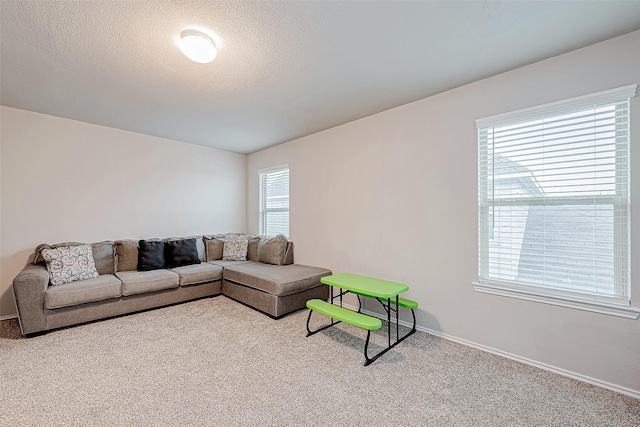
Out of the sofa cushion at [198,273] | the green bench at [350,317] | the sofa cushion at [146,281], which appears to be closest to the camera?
the green bench at [350,317]

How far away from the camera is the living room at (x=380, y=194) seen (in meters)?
2.10

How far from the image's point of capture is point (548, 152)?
226cm

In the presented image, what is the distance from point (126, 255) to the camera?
153 inches

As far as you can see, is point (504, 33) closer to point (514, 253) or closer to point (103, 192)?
point (514, 253)

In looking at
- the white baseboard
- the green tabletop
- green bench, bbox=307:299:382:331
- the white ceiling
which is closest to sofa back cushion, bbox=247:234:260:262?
the green tabletop

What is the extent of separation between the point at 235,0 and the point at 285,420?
258 centimetres

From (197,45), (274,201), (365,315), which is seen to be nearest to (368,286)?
(365,315)

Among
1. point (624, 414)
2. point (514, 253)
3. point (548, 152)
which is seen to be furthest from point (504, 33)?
point (624, 414)

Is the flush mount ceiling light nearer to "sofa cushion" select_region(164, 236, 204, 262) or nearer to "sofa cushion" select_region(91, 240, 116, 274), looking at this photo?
"sofa cushion" select_region(91, 240, 116, 274)

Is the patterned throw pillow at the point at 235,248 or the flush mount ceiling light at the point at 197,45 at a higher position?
the flush mount ceiling light at the point at 197,45

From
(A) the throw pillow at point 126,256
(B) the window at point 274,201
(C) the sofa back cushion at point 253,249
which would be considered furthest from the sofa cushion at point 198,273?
(B) the window at point 274,201

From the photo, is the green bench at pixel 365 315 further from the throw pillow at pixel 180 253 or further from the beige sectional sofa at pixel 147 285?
the throw pillow at pixel 180 253

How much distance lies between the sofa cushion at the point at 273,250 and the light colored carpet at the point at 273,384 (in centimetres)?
152

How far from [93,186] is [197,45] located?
313 centimetres
